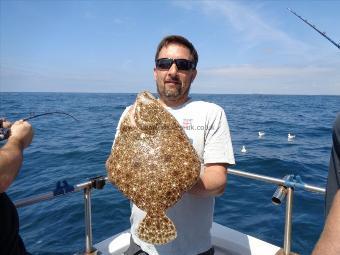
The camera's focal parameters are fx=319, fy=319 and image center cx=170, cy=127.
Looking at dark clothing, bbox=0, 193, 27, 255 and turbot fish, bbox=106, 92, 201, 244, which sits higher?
turbot fish, bbox=106, 92, 201, 244

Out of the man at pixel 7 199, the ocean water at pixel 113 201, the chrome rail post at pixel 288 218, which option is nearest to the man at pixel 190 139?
the man at pixel 7 199

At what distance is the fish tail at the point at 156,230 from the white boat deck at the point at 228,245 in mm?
1987

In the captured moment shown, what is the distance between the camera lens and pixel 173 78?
9.66 ft

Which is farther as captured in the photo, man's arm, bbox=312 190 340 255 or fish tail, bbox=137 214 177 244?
fish tail, bbox=137 214 177 244

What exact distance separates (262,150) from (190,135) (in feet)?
45.0

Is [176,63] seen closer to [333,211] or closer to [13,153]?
[13,153]

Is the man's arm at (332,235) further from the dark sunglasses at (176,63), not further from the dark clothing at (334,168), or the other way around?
the dark sunglasses at (176,63)

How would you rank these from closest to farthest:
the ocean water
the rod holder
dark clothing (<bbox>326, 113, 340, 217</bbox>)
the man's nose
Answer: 1. dark clothing (<bbox>326, 113, 340, 217</bbox>)
2. the man's nose
3. the rod holder
4. the ocean water

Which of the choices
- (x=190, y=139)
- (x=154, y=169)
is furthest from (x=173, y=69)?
(x=154, y=169)

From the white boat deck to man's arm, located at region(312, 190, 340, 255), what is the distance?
104 inches

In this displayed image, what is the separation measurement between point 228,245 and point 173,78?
95.6 inches

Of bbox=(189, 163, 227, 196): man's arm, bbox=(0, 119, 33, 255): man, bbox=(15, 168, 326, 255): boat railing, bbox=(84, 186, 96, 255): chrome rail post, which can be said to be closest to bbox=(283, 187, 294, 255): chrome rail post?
bbox=(15, 168, 326, 255): boat railing

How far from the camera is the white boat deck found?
3.99m

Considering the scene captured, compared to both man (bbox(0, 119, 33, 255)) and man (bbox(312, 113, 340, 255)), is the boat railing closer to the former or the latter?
man (bbox(0, 119, 33, 255))
